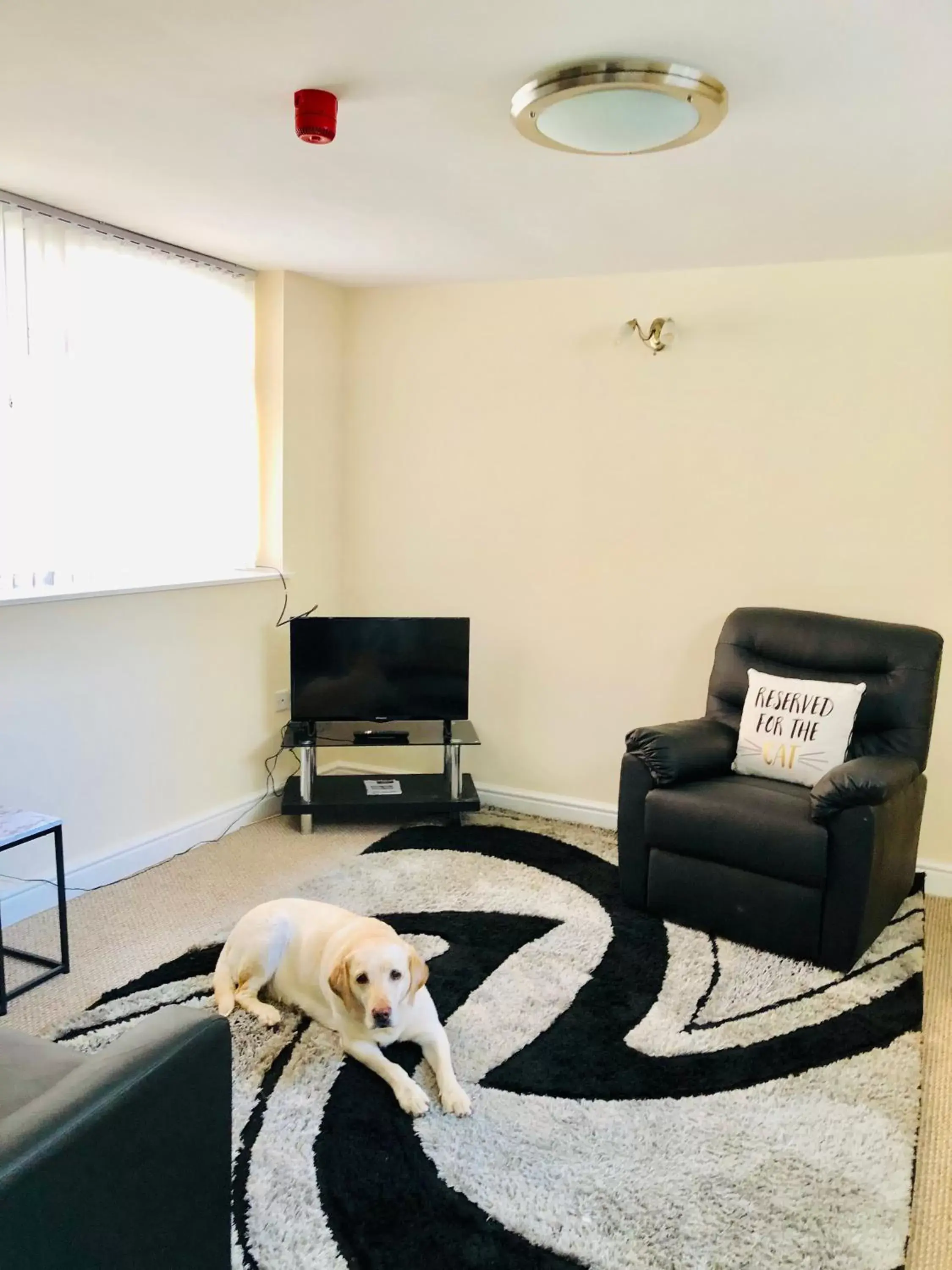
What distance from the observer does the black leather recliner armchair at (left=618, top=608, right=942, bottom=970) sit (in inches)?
110

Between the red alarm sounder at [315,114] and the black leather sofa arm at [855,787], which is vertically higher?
the red alarm sounder at [315,114]

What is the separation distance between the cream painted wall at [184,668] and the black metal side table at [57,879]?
1.14 feet

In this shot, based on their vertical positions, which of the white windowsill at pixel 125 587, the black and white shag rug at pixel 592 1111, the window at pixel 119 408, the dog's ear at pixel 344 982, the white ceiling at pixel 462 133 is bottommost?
the black and white shag rug at pixel 592 1111

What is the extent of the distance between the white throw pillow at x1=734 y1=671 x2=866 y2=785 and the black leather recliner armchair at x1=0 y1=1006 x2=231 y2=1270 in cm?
231

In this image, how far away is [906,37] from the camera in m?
1.75

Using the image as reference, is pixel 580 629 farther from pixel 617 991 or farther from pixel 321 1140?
pixel 321 1140

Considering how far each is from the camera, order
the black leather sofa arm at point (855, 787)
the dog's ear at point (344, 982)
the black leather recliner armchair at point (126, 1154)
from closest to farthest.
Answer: the black leather recliner armchair at point (126, 1154) → the dog's ear at point (344, 982) → the black leather sofa arm at point (855, 787)

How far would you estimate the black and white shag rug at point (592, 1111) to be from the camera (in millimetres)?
1792

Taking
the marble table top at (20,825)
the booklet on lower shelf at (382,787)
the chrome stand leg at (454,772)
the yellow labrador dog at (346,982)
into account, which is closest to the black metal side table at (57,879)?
the marble table top at (20,825)

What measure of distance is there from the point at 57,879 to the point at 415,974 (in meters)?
1.20

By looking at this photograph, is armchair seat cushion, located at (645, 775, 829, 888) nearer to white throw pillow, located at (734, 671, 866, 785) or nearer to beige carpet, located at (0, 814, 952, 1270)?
white throw pillow, located at (734, 671, 866, 785)

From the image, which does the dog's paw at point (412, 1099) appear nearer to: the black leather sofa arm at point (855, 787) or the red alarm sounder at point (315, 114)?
the black leather sofa arm at point (855, 787)

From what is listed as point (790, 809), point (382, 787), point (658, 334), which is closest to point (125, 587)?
point (382, 787)

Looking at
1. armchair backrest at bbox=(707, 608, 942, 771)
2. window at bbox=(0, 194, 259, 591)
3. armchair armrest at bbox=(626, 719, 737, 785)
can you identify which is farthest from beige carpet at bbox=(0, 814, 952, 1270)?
window at bbox=(0, 194, 259, 591)
